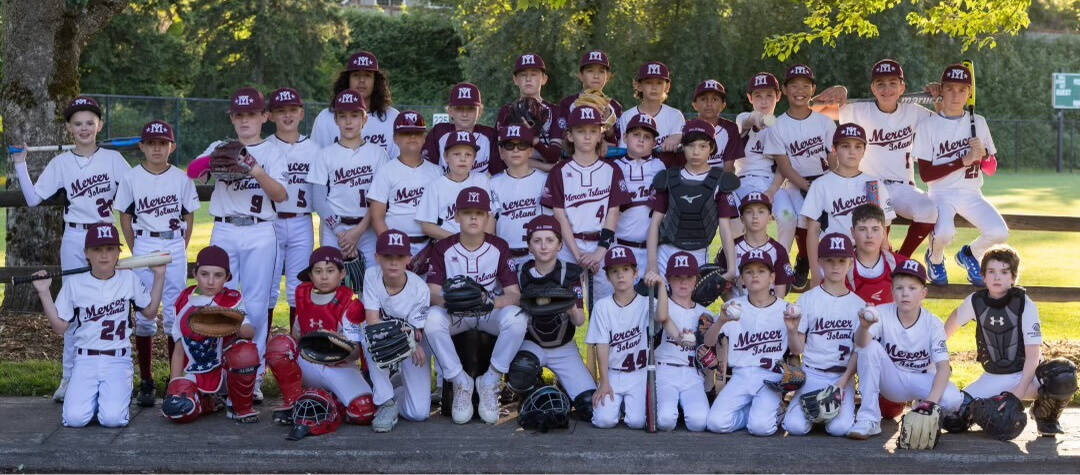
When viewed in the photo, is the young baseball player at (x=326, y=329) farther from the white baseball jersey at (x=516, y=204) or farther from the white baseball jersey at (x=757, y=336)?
the white baseball jersey at (x=757, y=336)

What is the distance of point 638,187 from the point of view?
7.43 meters

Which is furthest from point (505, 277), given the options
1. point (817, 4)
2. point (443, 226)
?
point (817, 4)

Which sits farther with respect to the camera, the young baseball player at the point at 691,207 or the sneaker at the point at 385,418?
the young baseball player at the point at 691,207

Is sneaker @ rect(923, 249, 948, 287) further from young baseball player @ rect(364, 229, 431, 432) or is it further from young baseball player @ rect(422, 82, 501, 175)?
young baseball player @ rect(364, 229, 431, 432)

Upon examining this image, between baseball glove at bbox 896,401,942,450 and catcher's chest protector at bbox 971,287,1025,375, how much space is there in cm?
76

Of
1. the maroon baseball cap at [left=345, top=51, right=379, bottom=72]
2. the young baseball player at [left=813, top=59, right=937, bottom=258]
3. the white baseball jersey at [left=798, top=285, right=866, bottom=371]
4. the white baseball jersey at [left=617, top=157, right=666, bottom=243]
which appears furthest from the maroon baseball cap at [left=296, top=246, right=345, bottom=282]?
the young baseball player at [left=813, top=59, right=937, bottom=258]

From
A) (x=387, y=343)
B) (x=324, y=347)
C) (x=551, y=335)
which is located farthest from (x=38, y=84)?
(x=551, y=335)

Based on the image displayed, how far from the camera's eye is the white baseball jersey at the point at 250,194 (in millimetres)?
7277

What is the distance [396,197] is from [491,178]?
0.68m

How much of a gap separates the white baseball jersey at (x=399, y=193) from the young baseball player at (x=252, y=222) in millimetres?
631

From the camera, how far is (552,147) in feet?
25.6

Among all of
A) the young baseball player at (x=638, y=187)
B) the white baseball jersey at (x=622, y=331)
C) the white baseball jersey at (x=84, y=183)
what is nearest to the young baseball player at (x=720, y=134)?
the young baseball player at (x=638, y=187)

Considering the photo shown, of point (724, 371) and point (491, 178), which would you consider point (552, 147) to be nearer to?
point (491, 178)

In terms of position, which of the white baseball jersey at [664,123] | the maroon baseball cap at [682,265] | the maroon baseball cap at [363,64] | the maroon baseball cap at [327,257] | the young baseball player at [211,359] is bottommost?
the young baseball player at [211,359]
